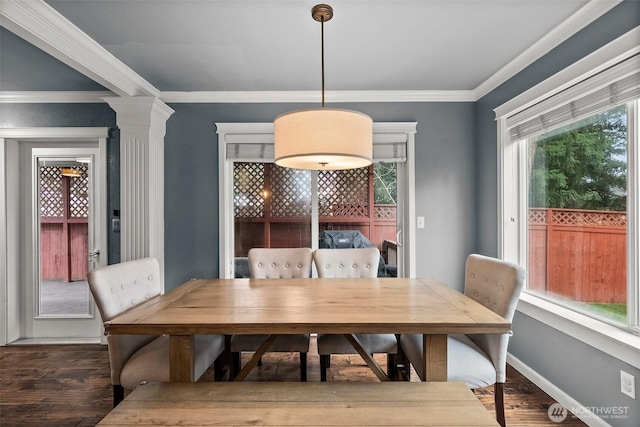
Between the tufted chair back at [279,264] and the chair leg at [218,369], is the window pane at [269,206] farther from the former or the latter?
the chair leg at [218,369]

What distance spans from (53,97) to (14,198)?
1036 millimetres

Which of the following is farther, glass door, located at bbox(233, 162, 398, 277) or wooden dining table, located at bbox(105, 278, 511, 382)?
glass door, located at bbox(233, 162, 398, 277)

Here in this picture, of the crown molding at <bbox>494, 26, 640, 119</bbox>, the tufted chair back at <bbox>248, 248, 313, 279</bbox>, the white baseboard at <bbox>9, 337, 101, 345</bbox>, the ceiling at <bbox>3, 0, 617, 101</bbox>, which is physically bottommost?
the white baseboard at <bbox>9, 337, 101, 345</bbox>

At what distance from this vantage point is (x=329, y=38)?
7.23 feet

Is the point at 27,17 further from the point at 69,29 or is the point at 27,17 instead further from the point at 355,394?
the point at 355,394

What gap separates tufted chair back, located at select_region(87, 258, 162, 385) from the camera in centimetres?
169

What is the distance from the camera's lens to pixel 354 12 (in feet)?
6.31

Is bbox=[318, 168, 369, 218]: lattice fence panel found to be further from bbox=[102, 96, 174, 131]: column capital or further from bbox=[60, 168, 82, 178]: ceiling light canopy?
bbox=[60, 168, 82, 178]: ceiling light canopy

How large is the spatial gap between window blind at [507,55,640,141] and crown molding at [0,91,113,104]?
3.60m

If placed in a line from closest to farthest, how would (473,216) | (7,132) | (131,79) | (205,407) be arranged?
(205,407), (131,79), (7,132), (473,216)

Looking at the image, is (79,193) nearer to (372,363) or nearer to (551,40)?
(372,363)

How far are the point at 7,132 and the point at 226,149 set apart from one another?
1.98 metres

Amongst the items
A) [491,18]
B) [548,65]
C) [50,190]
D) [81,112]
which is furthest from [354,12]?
[50,190]

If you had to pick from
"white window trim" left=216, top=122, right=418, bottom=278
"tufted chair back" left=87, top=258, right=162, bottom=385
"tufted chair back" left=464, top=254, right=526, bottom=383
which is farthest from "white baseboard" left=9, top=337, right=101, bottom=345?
"tufted chair back" left=464, top=254, right=526, bottom=383
